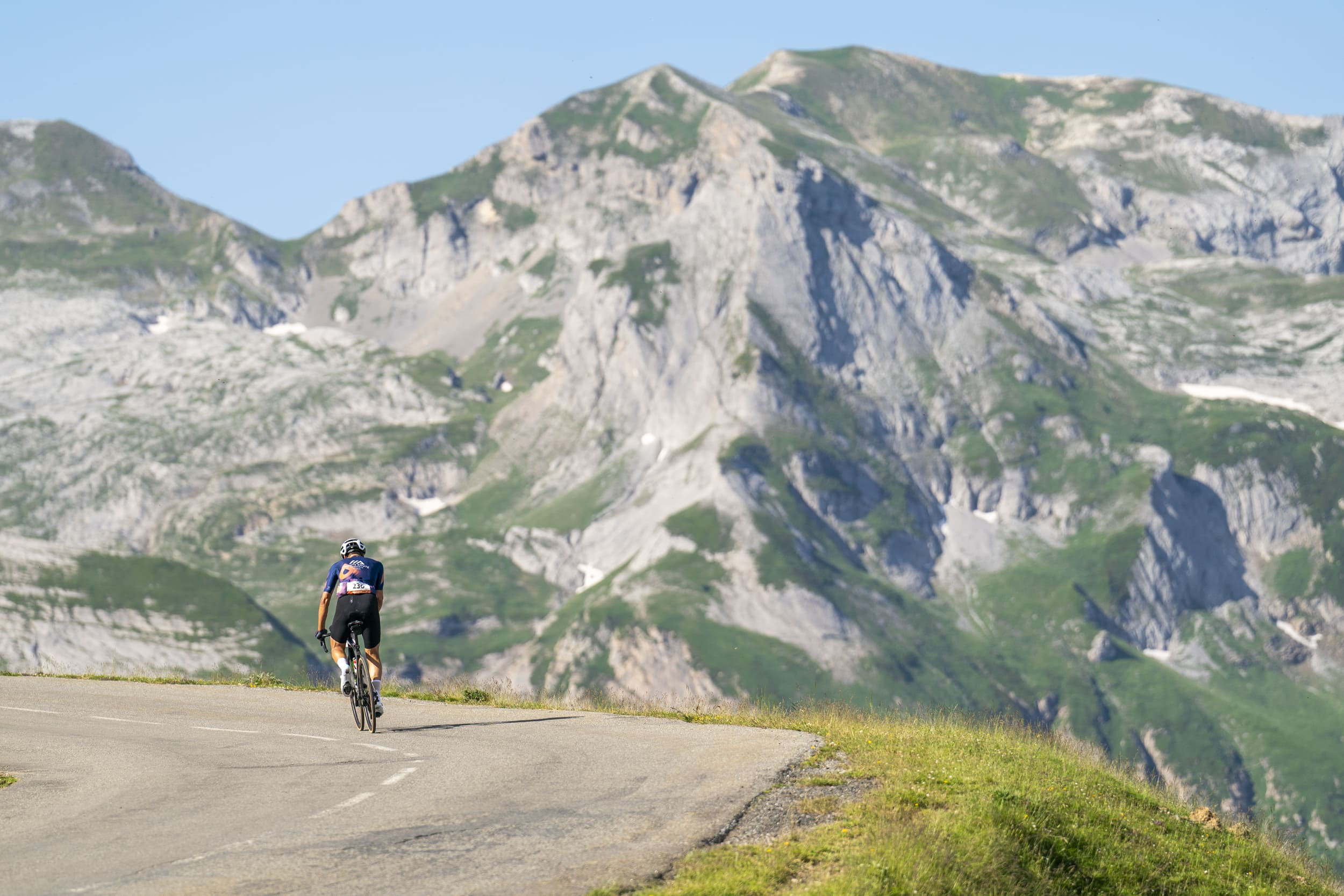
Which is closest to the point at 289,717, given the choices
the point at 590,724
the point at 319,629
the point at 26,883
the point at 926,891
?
the point at 319,629

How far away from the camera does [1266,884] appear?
76.8 ft

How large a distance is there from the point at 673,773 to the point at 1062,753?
8800mm

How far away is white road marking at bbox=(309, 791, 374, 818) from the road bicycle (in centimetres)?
629

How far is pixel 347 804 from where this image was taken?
69.5 ft

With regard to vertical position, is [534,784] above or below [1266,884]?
above

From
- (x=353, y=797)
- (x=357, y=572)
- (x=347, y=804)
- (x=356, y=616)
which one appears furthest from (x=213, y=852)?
(x=357, y=572)

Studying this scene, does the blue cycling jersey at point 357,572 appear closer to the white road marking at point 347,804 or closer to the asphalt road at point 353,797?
the asphalt road at point 353,797

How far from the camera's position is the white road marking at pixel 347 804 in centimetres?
2052

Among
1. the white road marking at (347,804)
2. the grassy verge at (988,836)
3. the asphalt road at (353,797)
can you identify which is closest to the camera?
the asphalt road at (353,797)

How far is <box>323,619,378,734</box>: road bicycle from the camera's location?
28250 mm

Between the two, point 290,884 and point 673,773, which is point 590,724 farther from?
point 290,884

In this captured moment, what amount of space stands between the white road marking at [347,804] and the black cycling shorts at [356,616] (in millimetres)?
6646

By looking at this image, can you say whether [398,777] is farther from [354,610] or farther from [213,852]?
[354,610]

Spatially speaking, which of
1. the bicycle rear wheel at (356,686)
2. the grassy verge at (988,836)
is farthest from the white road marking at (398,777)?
the grassy verge at (988,836)
